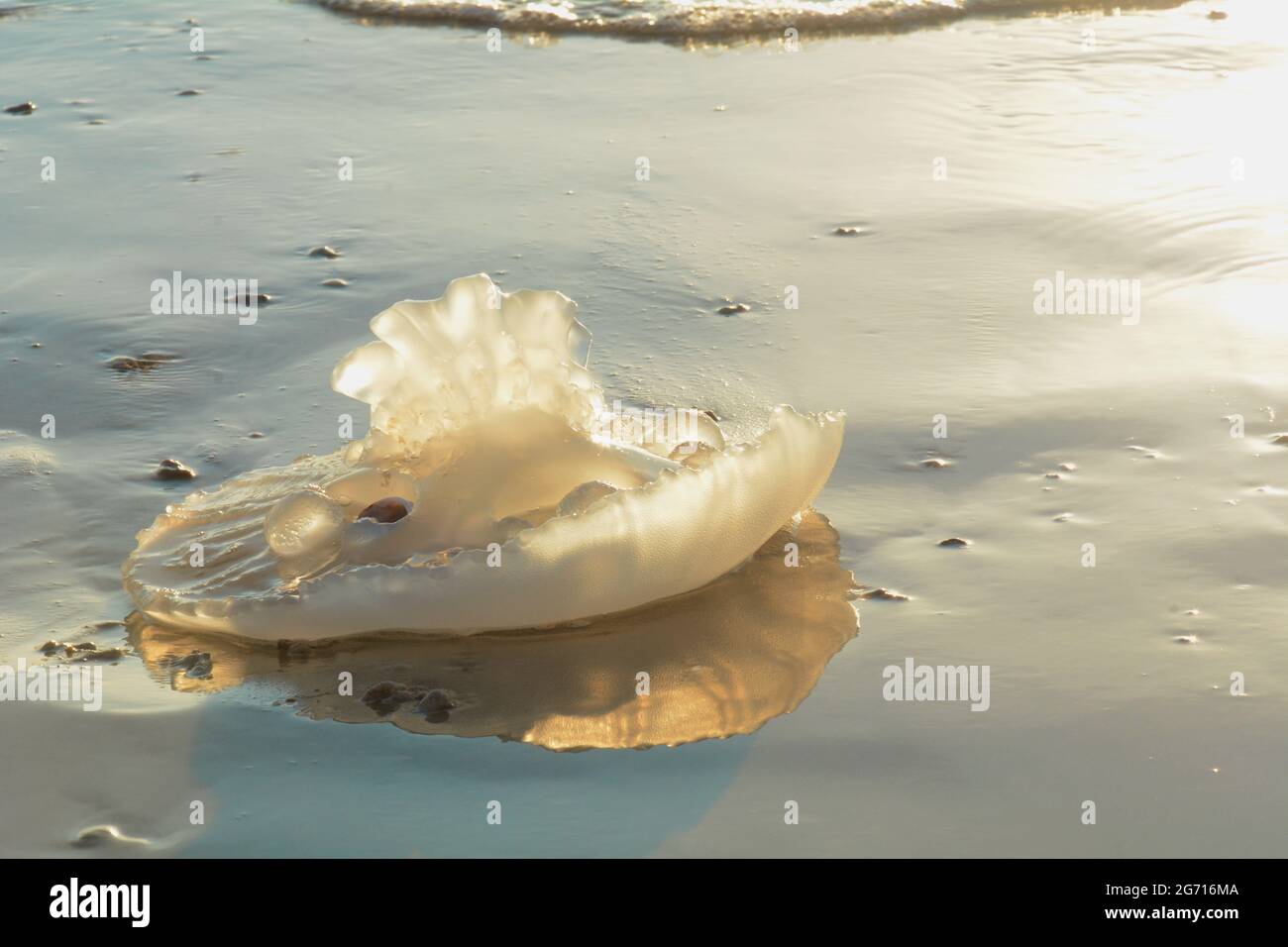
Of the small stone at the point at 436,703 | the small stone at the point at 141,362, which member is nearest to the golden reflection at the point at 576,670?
the small stone at the point at 436,703

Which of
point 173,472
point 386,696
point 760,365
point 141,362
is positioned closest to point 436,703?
point 386,696

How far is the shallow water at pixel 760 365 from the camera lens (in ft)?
7.93

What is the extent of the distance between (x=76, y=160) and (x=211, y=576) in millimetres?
3565

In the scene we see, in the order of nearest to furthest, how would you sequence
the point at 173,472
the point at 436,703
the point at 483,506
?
the point at 436,703 < the point at 483,506 < the point at 173,472

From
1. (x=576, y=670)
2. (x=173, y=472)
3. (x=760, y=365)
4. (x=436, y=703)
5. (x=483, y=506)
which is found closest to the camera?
(x=436, y=703)

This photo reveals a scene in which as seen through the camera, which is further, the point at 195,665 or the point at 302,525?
the point at 302,525

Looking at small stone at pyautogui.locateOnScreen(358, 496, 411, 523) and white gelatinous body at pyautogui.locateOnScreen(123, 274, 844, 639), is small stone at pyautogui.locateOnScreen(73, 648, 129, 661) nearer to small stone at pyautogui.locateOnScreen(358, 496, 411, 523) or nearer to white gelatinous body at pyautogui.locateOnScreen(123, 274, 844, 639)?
white gelatinous body at pyautogui.locateOnScreen(123, 274, 844, 639)

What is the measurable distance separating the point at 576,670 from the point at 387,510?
535mm

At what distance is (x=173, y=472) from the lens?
3523mm

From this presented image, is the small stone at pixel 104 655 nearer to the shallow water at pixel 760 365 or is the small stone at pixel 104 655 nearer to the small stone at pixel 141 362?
the shallow water at pixel 760 365

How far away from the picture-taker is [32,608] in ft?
9.75

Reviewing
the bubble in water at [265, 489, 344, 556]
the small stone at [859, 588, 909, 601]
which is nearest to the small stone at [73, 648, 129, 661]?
the bubble in water at [265, 489, 344, 556]

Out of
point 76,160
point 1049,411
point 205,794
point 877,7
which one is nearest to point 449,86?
point 76,160

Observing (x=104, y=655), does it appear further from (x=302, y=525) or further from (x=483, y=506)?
(x=483, y=506)
